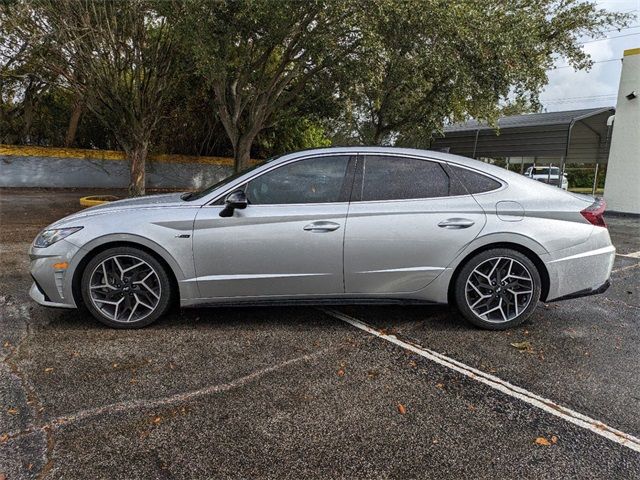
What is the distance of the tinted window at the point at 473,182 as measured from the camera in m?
3.79

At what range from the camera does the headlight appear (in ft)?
11.7

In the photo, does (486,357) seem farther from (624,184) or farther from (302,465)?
(624,184)

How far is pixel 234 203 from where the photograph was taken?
352 centimetres

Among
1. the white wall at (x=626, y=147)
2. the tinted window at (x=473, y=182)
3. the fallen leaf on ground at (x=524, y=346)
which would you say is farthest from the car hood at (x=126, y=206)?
the white wall at (x=626, y=147)

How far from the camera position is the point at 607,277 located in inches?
152

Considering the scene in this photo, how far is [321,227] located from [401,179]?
2.70ft

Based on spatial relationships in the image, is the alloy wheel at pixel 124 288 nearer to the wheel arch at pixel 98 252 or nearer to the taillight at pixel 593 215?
the wheel arch at pixel 98 252

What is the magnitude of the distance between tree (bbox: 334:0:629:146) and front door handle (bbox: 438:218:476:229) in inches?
177

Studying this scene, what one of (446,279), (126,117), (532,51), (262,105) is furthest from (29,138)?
(446,279)

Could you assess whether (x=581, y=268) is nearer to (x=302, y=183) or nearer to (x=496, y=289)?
(x=496, y=289)

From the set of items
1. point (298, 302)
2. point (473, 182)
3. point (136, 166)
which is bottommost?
point (298, 302)

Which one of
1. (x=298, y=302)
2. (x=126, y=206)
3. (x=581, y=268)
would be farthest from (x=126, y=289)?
(x=581, y=268)

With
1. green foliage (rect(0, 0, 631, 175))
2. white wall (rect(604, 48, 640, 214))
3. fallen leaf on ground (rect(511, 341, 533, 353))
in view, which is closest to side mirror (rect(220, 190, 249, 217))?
fallen leaf on ground (rect(511, 341, 533, 353))

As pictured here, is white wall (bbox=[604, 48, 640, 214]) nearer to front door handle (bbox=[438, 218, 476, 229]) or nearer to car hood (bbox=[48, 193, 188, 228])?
front door handle (bbox=[438, 218, 476, 229])
